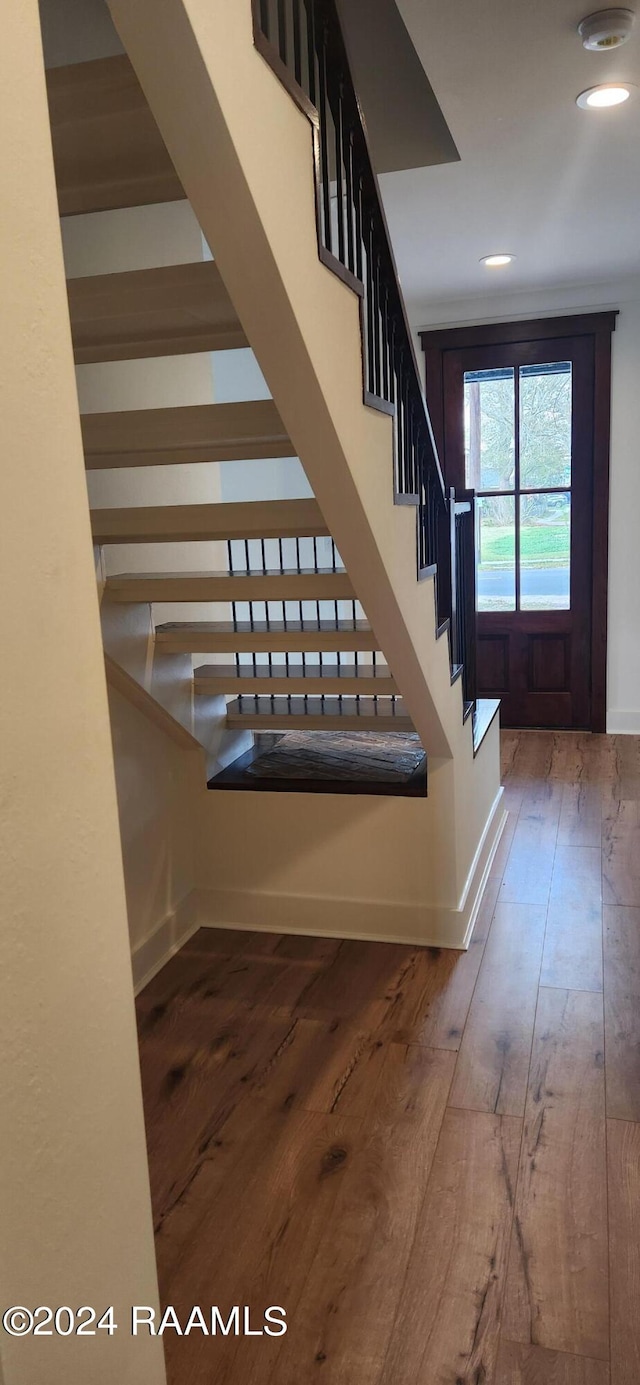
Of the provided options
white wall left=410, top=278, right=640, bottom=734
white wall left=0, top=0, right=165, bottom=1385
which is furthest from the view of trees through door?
white wall left=0, top=0, right=165, bottom=1385

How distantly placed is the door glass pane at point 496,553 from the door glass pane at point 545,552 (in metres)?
0.06

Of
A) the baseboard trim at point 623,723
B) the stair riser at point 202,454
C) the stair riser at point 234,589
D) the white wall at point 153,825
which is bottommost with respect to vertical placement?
the baseboard trim at point 623,723

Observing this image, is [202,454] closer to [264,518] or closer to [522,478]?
[264,518]

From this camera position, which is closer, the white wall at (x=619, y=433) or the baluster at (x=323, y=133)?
the baluster at (x=323, y=133)

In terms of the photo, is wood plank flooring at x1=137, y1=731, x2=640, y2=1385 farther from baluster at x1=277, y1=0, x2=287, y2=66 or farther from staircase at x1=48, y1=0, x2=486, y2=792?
baluster at x1=277, y1=0, x2=287, y2=66

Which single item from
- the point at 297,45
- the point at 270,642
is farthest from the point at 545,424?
the point at 297,45

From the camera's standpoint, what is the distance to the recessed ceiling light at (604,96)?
8.52ft

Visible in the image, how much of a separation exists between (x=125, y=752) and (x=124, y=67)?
69.3 inches

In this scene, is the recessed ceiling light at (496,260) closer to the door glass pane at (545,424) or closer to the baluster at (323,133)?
the door glass pane at (545,424)

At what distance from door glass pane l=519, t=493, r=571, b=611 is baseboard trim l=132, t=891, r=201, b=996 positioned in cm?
313

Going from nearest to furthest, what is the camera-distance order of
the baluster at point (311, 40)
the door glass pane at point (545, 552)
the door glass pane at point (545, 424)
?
the baluster at point (311, 40) → the door glass pane at point (545, 424) → the door glass pane at point (545, 552)

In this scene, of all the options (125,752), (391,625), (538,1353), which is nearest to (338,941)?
(125,752)

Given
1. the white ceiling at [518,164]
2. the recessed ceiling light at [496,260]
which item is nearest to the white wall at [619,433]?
the white ceiling at [518,164]

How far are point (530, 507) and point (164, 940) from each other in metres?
3.49
